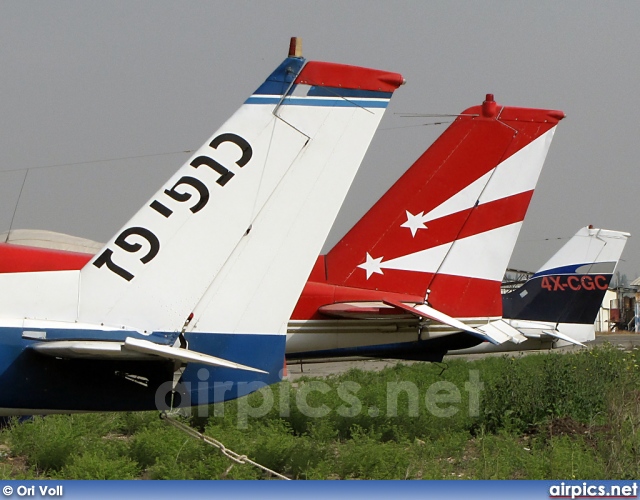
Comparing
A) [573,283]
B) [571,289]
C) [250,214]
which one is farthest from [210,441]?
[573,283]

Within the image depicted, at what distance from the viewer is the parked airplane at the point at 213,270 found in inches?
221

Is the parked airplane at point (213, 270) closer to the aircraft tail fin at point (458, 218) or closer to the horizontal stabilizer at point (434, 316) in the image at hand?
the horizontal stabilizer at point (434, 316)

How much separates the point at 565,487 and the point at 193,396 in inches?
110

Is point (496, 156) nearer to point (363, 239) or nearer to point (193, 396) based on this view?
point (363, 239)

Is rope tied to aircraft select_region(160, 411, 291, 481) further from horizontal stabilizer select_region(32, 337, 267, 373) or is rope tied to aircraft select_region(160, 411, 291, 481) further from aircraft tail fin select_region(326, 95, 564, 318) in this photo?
aircraft tail fin select_region(326, 95, 564, 318)

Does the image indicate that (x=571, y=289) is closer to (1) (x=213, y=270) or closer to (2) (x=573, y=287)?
(2) (x=573, y=287)

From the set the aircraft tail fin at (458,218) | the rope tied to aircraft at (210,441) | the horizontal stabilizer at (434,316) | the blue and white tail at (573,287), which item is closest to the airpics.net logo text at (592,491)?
the rope tied to aircraft at (210,441)

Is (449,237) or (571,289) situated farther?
(571,289)

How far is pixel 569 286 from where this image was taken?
1909 cm

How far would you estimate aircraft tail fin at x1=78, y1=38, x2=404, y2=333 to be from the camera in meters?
5.76

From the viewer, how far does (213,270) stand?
5.84 m

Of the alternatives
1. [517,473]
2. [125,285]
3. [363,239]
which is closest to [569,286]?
[363,239]

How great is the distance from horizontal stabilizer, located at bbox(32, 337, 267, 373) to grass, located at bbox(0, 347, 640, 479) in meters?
2.05

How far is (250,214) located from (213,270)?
1.60 feet
